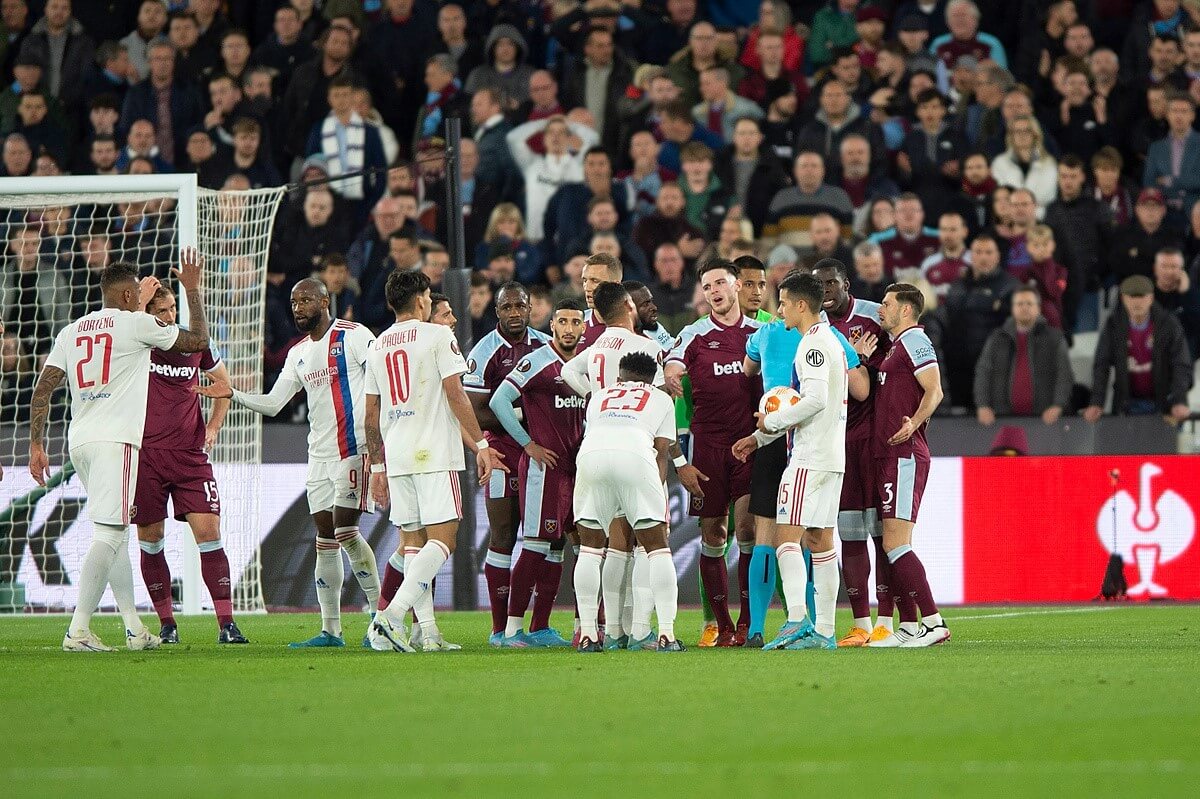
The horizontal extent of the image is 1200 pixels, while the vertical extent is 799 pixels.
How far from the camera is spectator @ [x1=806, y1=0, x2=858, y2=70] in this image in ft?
67.6

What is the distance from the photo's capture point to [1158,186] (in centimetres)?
1842

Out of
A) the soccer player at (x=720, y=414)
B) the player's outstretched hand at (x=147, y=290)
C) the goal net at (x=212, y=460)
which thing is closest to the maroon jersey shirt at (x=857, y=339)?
the soccer player at (x=720, y=414)

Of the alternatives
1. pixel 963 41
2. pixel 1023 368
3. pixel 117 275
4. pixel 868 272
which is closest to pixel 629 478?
pixel 117 275

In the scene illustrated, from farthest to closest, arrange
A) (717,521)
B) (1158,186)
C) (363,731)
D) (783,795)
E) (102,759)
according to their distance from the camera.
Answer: (1158,186), (717,521), (363,731), (102,759), (783,795)

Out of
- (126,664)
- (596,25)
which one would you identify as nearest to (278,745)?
(126,664)

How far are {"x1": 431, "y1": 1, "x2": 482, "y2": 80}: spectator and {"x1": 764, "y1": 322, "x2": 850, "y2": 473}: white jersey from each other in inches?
454

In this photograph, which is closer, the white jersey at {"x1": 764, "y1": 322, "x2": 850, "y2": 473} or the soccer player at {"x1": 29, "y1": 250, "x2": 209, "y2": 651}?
the white jersey at {"x1": 764, "y1": 322, "x2": 850, "y2": 473}

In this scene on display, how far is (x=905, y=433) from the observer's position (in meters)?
10.5

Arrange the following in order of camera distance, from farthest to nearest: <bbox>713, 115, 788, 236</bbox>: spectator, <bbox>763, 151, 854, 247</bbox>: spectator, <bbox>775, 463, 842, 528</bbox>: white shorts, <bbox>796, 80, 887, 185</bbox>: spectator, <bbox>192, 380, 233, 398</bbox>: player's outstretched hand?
<bbox>796, 80, 887, 185</bbox>: spectator, <bbox>713, 115, 788, 236</bbox>: spectator, <bbox>763, 151, 854, 247</bbox>: spectator, <bbox>192, 380, 233, 398</bbox>: player's outstretched hand, <bbox>775, 463, 842, 528</bbox>: white shorts

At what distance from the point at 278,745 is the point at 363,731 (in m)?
0.43

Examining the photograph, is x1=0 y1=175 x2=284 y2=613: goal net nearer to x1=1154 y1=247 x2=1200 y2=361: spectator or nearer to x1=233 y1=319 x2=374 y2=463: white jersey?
x1=233 y1=319 x2=374 y2=463: white jersey

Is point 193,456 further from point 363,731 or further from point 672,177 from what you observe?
point 672,177

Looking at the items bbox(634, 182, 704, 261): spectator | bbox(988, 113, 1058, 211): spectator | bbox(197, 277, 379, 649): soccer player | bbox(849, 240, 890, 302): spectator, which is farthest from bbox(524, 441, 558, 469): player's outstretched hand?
bbox(988, 113, 1058, 211): spectator

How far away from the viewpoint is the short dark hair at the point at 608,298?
34.3ft
